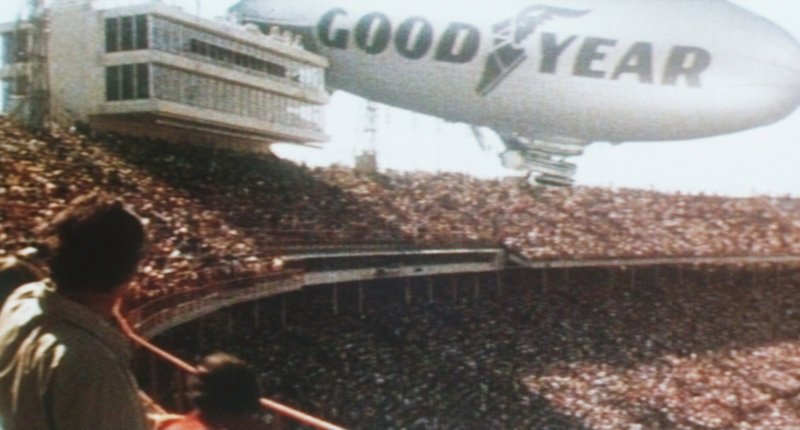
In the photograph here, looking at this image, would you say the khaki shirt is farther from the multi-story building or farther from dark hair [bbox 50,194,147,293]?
the multi-story building

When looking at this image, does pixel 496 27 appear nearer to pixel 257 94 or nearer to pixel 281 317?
pixel 257 94

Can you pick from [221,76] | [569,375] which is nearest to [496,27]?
[221,76]

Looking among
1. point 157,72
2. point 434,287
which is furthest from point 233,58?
point 434,287

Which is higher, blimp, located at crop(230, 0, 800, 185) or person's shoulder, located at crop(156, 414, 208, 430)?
blimp, located at crop(230, 0, 800, 185)

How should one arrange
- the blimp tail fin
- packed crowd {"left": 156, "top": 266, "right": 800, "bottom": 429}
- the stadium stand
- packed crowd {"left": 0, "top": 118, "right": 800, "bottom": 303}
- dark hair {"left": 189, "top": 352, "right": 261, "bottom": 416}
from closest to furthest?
dark hair {"left": 189, "top": 352, "right": 261, "bottom": 416}
packed crowd {"left": 0, "top": 118, "right": 800, "bottom": 303}
the stadium stand
packed crowd {"left": 156, "top": 266, "right": 800, "bottom": 429}
the blimp tail fin

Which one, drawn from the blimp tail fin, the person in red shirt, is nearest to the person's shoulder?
the person in red shirt

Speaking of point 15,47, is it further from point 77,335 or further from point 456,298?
point 77,335

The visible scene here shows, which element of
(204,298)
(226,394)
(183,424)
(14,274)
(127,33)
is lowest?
(204,298)
